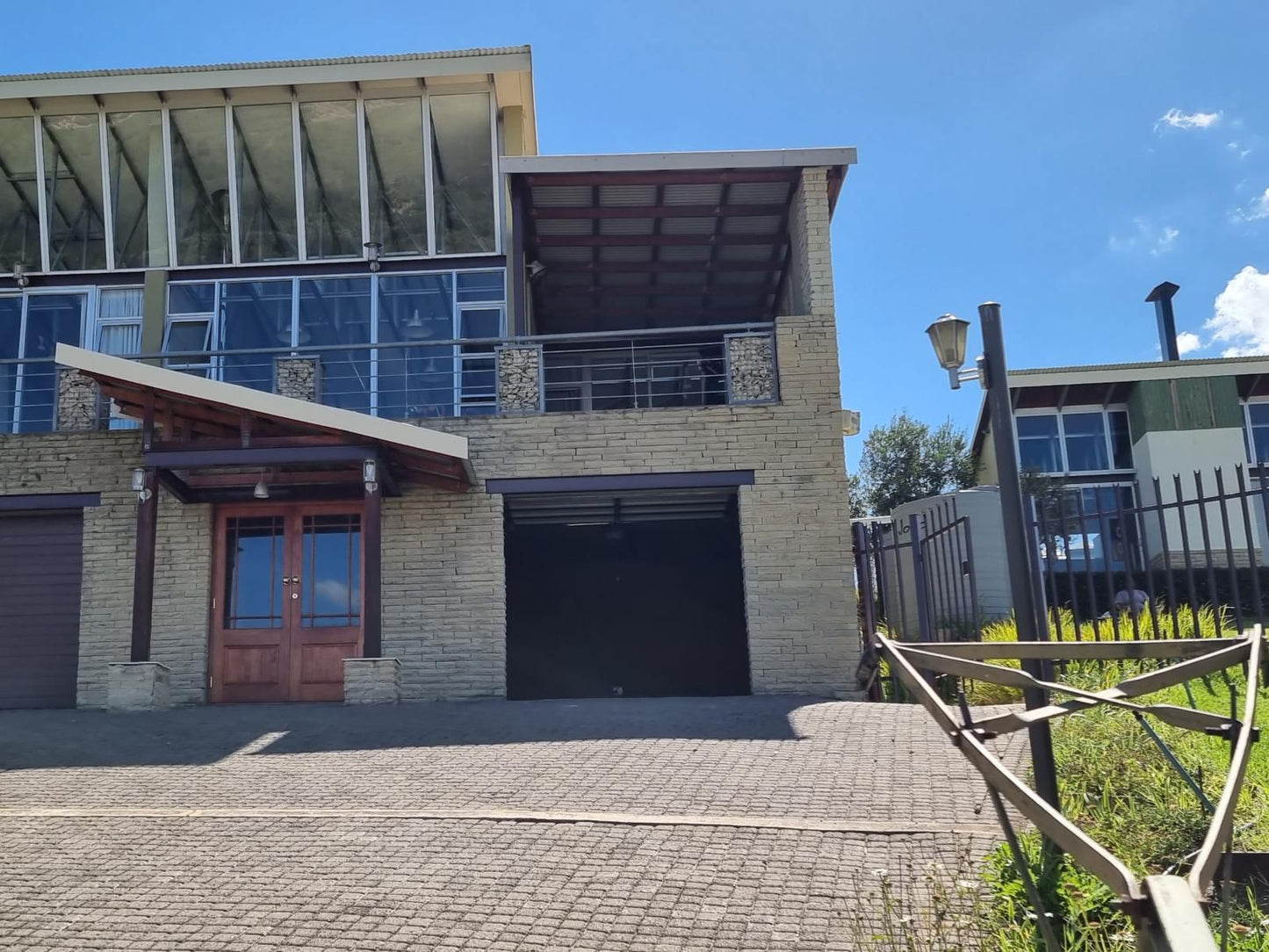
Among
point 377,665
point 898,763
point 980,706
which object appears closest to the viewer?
point 898,763

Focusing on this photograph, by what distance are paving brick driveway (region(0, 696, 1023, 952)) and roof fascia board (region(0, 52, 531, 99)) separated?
8918 millimetres

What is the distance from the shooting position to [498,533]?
12.8 meters

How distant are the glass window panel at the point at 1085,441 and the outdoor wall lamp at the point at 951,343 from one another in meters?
21.8

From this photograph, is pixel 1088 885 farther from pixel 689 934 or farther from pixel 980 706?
pixel 980 706

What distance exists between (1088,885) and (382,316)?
1224 centimetres

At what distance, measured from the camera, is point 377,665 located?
11.5 meters

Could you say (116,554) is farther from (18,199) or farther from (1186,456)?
(1186,456)

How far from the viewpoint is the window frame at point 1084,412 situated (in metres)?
27.6

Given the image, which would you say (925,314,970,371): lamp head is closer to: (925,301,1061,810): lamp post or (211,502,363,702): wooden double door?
(925,301,1061,810): lamp post

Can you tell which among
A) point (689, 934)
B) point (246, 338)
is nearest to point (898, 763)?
point (689, 934)

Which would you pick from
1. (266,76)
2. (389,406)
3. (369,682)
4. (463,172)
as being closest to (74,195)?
(266,76)

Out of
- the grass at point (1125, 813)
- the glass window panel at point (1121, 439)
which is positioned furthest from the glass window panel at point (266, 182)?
the glass window panel at point (1121, 439)

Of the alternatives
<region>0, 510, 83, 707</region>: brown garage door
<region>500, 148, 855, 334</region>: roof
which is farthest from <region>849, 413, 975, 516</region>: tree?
<region>0, 510, 83, 707</region>: brown garage door

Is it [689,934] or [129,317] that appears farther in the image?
[129,317]
